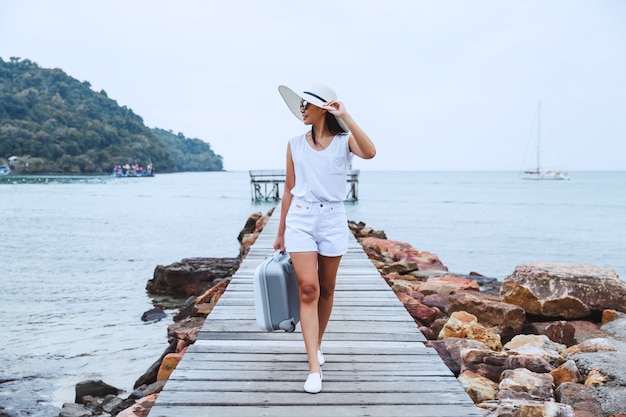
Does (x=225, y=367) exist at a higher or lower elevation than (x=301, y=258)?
lower

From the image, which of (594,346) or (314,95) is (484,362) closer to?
(594,346)

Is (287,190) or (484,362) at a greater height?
(287,190)

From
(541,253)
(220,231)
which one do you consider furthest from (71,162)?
(541,253)

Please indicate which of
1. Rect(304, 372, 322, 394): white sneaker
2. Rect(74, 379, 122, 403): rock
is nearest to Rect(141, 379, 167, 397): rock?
Rect(74, 379, 122, 403): rock

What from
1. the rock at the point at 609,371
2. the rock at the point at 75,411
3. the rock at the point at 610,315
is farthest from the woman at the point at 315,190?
the rock at the point at 610,315

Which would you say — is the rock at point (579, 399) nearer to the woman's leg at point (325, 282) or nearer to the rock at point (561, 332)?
the woman's leg at point (325, 282)

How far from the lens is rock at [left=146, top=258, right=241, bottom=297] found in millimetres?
12680

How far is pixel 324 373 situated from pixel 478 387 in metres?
1.20

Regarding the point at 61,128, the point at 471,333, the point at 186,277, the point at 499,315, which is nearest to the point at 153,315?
the point at 186,277

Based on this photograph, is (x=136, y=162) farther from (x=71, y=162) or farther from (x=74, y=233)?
(x=74, y=233)

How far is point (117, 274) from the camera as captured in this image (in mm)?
16234

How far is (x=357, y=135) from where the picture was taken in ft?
10.5

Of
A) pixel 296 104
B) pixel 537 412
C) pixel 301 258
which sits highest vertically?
pixel 296 104

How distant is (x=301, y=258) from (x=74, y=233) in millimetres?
26137
